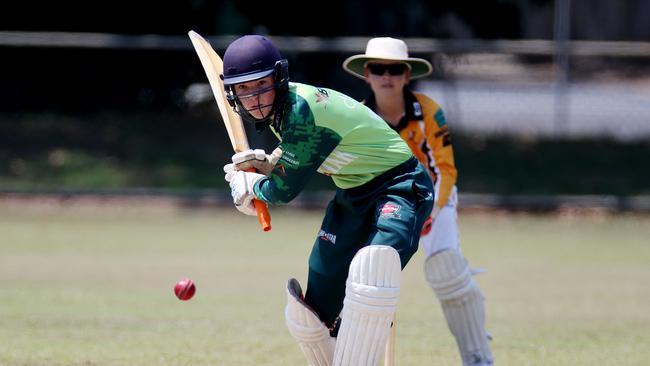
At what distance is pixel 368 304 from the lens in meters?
4.79

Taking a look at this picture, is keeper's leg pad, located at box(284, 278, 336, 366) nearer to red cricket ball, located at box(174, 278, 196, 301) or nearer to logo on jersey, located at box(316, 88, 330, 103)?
red cricket ball, located at box(174, 278, 196, 301)

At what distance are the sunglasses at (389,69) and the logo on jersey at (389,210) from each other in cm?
179

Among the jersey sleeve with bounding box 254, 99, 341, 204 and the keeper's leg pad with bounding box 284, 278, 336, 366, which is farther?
the keeper's leg pad with bounding box 284, 278, 336, 366

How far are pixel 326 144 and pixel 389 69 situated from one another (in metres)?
1.88

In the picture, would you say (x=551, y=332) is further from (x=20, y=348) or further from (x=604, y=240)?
(x=604, y=240)

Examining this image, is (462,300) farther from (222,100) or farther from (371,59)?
(222,100)

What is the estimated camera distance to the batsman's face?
4934mm

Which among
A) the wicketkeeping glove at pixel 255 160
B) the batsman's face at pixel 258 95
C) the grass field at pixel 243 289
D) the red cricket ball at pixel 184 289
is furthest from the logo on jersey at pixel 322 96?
the grass field at pixel 243 289

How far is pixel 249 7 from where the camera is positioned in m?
16.1

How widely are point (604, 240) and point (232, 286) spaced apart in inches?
195

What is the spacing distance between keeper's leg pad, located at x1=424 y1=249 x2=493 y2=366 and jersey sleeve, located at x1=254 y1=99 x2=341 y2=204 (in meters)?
1.62

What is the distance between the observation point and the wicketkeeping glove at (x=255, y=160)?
206 inches

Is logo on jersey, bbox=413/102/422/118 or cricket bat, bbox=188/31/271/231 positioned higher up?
cricket bat, bbox=188/31/271/231

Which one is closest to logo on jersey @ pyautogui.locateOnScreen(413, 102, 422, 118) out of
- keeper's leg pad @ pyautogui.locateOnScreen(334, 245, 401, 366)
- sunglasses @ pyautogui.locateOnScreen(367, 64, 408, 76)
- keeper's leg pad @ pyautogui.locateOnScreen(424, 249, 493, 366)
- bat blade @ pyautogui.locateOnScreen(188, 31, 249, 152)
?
sunglasses @ pyautogui.locateOnScreen(367, 64, 408, 76)
